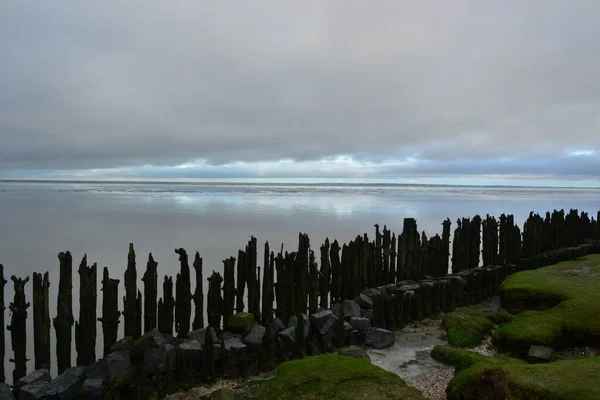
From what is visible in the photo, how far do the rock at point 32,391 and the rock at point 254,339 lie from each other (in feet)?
9.17

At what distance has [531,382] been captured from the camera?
4.71 metres

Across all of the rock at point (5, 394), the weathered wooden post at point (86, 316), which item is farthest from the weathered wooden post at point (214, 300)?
the rock at point (5, 394)

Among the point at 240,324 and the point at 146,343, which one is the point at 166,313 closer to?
the point at 146,343

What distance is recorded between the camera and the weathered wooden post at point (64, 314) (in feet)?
Result: 20.5

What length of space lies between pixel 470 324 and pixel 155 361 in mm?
5713

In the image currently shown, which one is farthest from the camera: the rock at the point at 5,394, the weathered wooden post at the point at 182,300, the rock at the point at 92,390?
the weathered wooden post at the point at 182,300

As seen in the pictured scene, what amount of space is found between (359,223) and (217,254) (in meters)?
12.1

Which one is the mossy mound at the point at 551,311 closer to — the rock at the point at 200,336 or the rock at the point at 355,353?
the rock at the point at 355,353

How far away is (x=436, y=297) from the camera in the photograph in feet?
32.1

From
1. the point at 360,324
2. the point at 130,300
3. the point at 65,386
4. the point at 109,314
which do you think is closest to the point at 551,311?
the point at 360,324

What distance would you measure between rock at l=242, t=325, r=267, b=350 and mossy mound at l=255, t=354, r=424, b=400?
4.39ft

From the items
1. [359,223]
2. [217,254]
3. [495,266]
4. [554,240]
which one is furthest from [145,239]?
[554,240]

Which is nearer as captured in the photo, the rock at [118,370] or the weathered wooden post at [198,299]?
the rock at [118,370]

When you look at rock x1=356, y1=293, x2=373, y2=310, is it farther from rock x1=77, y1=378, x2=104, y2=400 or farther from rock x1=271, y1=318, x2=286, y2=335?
rock x1=77, y1=378, x2=104, y2=400
